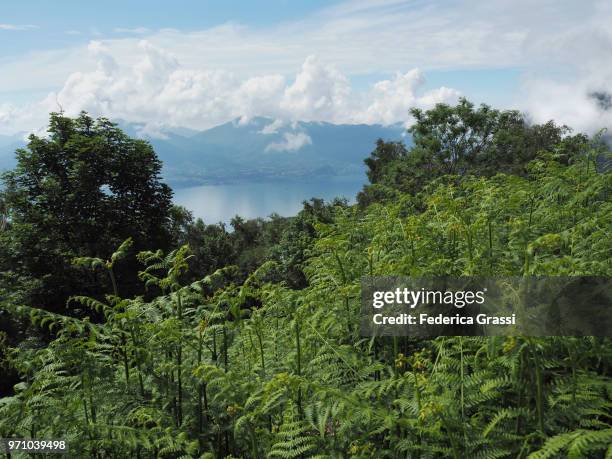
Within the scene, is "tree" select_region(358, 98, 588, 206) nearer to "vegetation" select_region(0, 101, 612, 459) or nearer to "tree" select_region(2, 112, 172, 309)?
"tree" select_region(2, 112, 172, 309)

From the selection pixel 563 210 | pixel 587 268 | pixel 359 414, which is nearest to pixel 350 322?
pixel 359 414

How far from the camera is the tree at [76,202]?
21.7 metres

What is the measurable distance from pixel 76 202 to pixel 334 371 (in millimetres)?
22622

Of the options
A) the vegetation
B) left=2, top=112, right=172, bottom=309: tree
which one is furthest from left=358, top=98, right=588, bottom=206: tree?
the vegetation

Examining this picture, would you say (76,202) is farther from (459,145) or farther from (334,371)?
(459,145)

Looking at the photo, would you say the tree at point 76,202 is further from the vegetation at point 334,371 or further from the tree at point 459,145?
the vegetation at point 334,371

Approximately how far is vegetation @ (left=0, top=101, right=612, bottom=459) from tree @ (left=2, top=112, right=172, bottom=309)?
19103 mm

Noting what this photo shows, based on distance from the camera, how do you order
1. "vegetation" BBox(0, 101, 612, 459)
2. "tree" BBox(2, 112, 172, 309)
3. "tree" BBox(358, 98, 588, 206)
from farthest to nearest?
"tree" BBox(358, 98, 588, 206)
"tree" BBox(2, 112, 172, 309)
"vegetation" BBox(0, 101, 612, 459)

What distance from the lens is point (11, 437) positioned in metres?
3.79

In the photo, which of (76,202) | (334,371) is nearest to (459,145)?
(76,202)

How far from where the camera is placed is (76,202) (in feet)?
75.8

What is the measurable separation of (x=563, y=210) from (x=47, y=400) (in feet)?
17.0

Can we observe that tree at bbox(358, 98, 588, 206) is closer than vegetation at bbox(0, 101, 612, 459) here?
No

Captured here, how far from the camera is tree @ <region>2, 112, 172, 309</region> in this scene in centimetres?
2169
